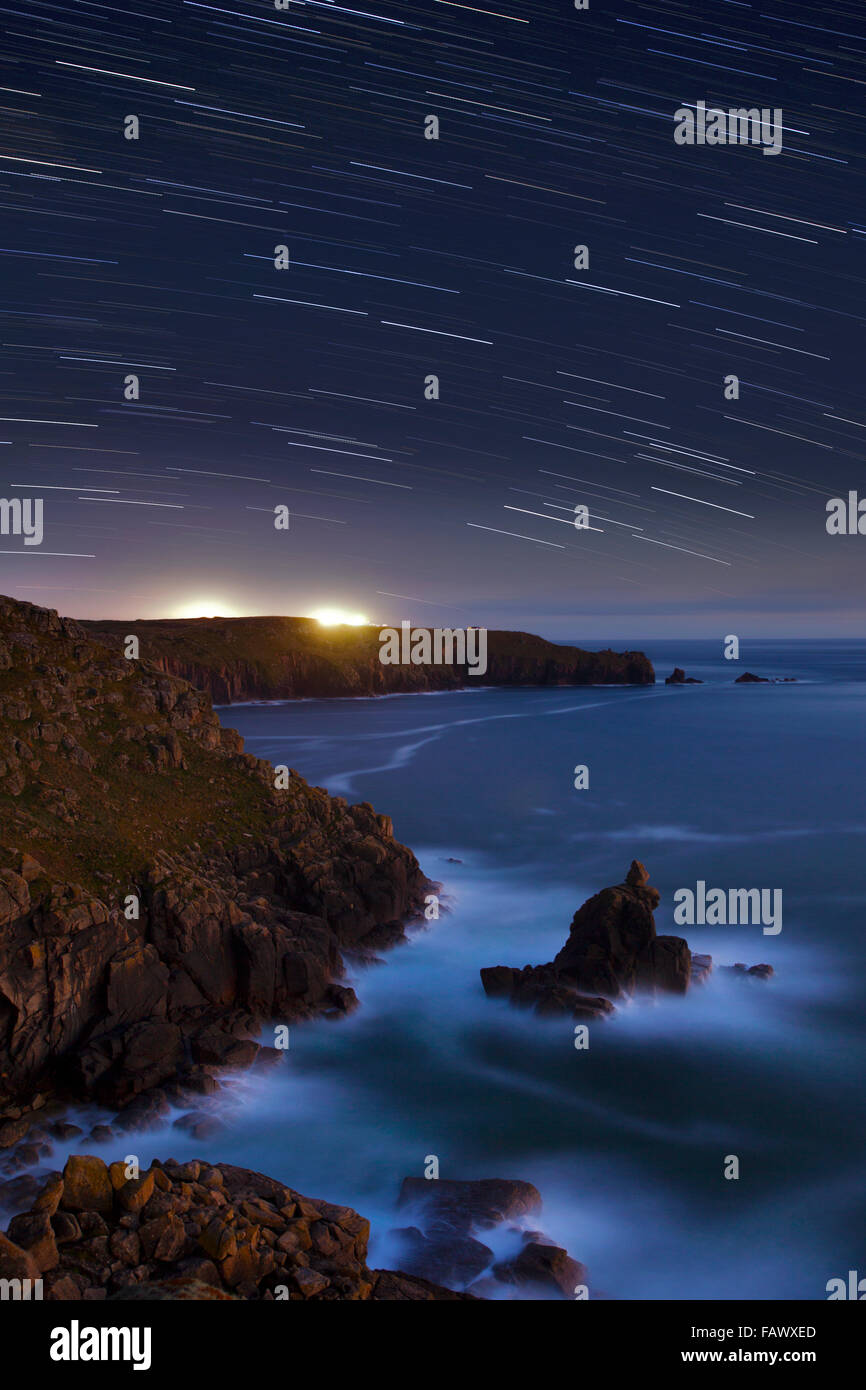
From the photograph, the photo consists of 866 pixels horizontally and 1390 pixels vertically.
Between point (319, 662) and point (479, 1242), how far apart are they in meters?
118

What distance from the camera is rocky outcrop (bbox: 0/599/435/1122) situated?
14.0m

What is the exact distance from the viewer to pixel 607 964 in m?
18.5

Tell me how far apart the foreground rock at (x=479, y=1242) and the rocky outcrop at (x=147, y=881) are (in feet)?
15.5

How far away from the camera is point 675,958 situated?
18.9 metres

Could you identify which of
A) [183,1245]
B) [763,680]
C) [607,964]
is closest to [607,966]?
[607,964]

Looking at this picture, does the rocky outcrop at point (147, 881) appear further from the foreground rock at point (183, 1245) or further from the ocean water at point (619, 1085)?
the foreground rock at point (183, 1245)

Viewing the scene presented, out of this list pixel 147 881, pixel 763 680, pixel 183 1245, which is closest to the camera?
pixel 183 1245

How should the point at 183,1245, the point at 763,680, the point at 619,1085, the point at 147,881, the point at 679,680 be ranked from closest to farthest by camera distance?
1. the point at 183,1245
2. the point at 619,1085
3. the point at 147,881
4. the point at 763,680
5. the point at 679,680

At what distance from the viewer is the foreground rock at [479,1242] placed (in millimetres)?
10602

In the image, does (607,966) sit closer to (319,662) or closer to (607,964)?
(607,964)

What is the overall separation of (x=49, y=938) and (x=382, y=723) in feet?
237

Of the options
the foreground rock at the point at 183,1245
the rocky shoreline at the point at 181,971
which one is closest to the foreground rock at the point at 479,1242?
the rocky shoreline at the point at 181,971
